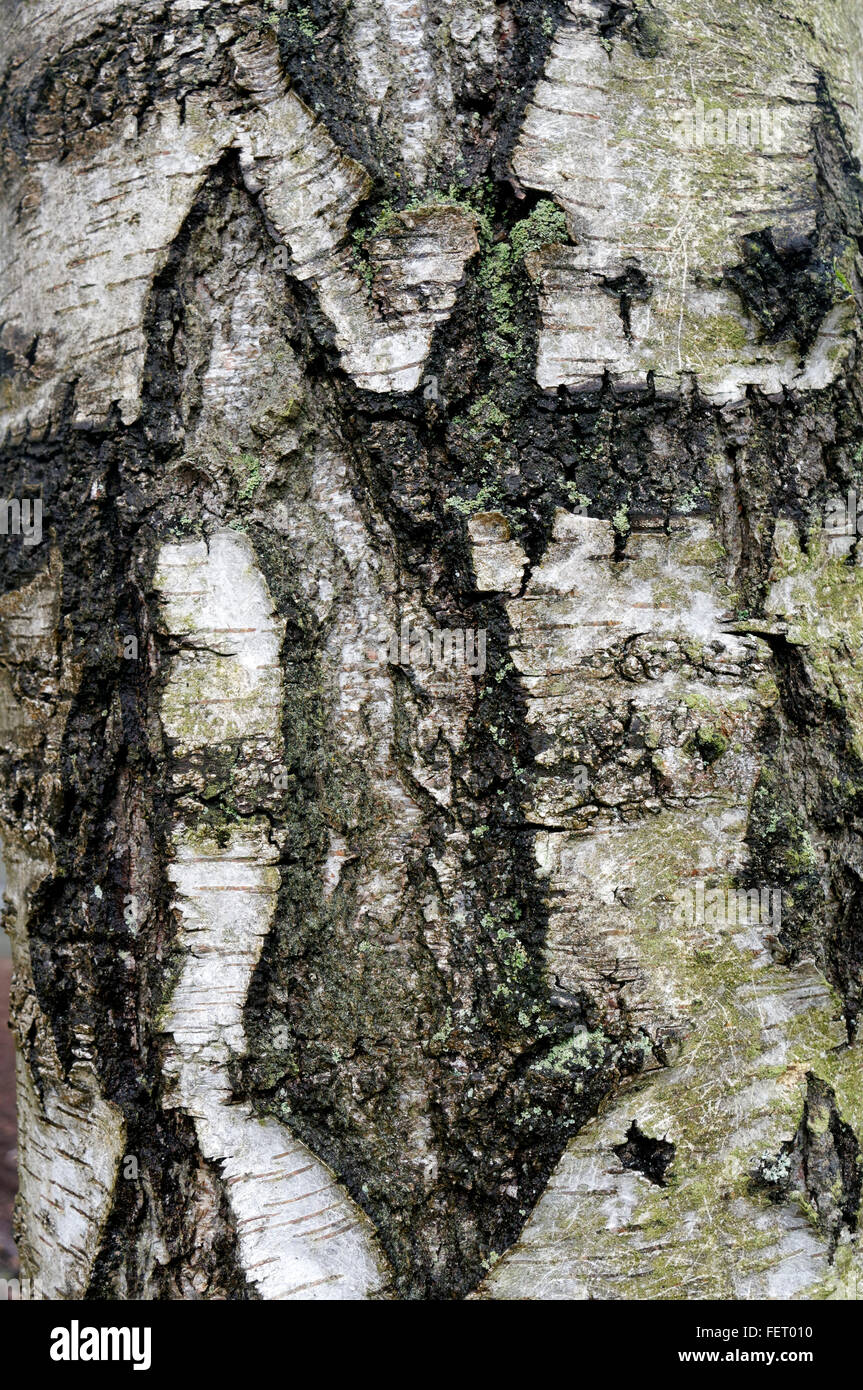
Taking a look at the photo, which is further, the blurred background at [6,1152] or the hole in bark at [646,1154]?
the blurred background at [6,1152]

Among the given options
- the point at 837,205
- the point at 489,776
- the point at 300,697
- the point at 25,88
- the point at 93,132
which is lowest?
the point at 489,776

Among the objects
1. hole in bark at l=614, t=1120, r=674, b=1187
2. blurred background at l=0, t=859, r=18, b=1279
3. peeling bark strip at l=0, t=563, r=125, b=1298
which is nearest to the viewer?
hole in bark at l=614, t=1120, r=674, b=1187

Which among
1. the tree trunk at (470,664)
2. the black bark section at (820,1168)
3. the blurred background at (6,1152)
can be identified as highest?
the tree trunk at (470,664)

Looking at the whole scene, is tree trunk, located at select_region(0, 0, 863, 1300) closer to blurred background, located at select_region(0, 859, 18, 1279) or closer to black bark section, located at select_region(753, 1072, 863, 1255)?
black bark section, located at select_region(753, 1072, 863, 1255)

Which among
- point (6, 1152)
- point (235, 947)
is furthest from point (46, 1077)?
point (6, 1152)

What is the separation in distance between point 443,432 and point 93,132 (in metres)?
0.67

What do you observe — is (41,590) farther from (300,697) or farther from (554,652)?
(554,652)

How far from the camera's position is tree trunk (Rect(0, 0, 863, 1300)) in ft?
3.94

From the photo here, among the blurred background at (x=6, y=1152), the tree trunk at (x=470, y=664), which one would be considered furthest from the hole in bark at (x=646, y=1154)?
the blurred background at (x=6, y=1152)

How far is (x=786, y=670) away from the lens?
4.18 ft

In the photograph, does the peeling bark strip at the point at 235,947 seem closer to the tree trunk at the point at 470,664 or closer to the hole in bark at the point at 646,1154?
the tree trunk at the point at 470,664

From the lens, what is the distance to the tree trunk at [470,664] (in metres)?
1.20

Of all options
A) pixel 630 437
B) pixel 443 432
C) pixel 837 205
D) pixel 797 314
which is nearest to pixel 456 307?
pixel 443 432

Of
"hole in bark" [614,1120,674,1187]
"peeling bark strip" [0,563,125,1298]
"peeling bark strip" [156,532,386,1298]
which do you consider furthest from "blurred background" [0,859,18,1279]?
"hole in bark" [614,1120,674,1187]
